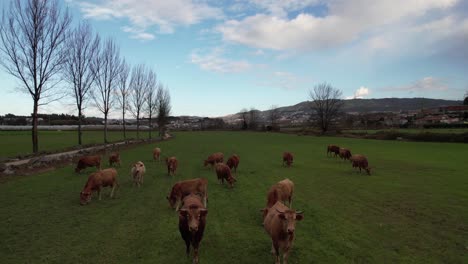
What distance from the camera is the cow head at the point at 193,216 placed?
7.28m

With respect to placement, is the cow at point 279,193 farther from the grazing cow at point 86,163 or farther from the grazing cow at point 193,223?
the grazing cow at point 86,163

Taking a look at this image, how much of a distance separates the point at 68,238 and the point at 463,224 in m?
12.8

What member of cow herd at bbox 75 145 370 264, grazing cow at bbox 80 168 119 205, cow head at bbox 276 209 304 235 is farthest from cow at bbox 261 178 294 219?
grazing cow at bbox 80 168 119 205

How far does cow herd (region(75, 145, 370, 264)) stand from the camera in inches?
290

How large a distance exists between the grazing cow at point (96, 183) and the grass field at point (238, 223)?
0.41m

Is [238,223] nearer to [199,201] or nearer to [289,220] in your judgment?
[199,201]

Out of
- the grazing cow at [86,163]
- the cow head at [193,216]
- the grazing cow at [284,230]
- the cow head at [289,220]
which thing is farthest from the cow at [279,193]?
the grazing cow at [86,163]

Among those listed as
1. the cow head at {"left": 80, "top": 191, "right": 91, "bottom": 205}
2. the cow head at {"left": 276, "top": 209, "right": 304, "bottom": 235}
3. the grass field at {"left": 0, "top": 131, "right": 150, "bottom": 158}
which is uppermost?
the cow head at {"left": 276, "top": 209, "right": 304, "bottom": 235}

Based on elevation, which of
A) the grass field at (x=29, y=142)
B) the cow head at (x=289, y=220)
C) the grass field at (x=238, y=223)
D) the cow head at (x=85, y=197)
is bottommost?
the grass field at (x=238, y=223)

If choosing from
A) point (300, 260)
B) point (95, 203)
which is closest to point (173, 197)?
point (95, 203)

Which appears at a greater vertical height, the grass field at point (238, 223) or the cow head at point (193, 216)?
the cow head at point (193, 216)

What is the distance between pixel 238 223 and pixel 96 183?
6.99 m

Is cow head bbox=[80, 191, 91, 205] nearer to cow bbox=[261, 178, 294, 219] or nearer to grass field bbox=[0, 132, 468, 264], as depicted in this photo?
grass field bbox=[0, 132, 468, 264]

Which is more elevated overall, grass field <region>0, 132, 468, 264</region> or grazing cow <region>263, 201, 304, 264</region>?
grazing cow <region>263, 201, 304, 264</region>
